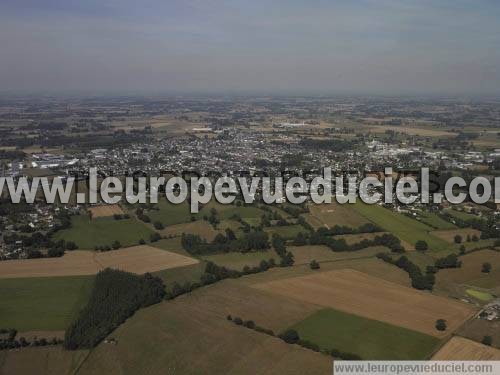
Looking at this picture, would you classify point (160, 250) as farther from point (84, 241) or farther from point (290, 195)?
point (290, 195)

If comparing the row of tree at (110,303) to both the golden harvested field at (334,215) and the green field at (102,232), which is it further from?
the golden harvested field at (334,215)

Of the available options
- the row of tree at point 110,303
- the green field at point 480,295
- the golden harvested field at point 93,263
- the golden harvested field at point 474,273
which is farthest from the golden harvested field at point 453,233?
the row of tree at point 110,303

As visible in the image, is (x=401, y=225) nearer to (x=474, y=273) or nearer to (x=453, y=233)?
(x=453, y=233)

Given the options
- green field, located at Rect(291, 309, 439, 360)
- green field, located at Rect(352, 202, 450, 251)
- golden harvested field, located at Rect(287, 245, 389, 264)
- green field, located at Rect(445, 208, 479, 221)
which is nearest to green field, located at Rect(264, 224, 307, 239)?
golden harvested field, located at Rect(287, 245, 389, 264)

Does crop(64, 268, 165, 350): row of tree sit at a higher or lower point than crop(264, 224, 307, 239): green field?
lower

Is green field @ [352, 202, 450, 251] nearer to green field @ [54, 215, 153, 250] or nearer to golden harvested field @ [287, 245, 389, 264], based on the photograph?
golden harvested field @ [287, 245, 389, 264]
